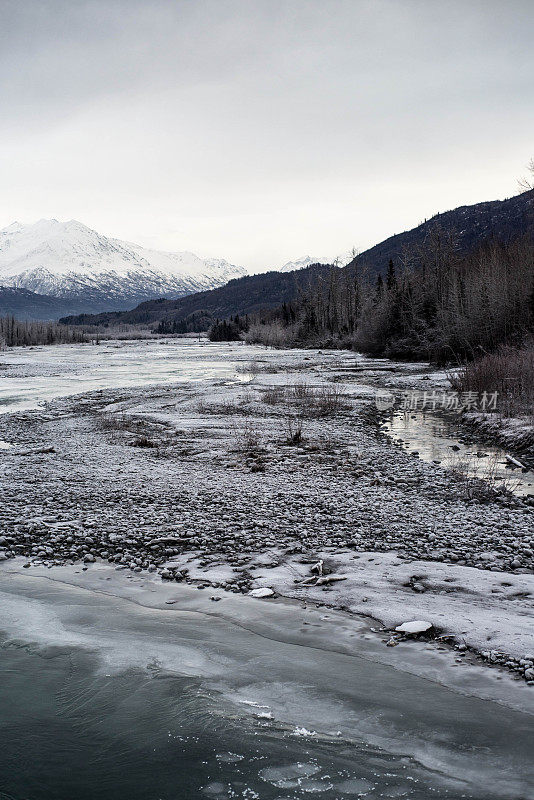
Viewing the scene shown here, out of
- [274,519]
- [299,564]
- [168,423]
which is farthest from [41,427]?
[299,564]

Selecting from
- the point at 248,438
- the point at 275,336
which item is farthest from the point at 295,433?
the point at 275,336

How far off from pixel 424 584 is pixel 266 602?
1850 millimetres

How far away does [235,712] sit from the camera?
14.7ft

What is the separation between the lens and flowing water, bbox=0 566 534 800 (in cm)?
375

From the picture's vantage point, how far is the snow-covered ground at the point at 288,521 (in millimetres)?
6426

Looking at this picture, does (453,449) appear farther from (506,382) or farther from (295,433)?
(506,382)

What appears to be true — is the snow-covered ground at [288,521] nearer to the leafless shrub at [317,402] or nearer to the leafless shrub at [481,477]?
the leafless shrub at [481,477]

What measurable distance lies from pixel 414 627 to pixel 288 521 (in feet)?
11.7

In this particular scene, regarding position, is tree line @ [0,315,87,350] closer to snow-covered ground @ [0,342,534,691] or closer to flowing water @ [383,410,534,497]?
flowing water @ [383,410,534,497]

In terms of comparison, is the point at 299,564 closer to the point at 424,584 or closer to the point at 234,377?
the point at 424,584

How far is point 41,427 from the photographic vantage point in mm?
18297

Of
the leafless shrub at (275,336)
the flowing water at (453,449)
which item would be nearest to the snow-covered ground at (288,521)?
the flowing water at (453,449)

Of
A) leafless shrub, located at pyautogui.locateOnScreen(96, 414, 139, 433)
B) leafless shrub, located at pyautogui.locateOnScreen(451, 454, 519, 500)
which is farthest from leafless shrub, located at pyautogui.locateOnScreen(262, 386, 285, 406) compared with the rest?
leafless shrub, located at pyautogui.locateOnScreen(451, 454, 519, 500)

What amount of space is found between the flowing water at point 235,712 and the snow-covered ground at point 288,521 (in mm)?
754
